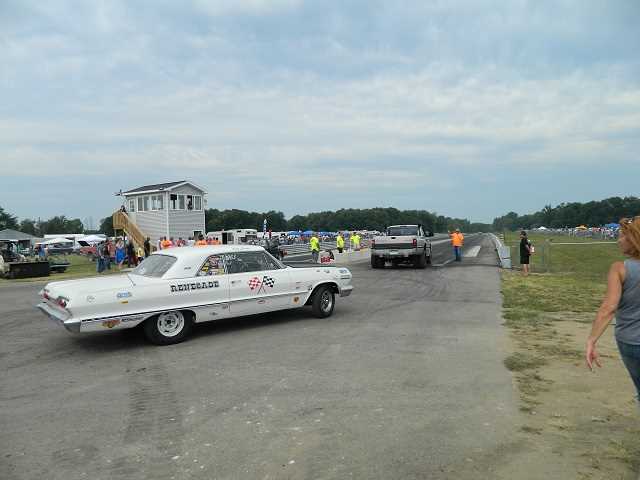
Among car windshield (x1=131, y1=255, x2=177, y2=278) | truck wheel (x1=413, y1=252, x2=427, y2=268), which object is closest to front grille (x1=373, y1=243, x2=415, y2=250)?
truck wheel (x1=413, y1=252, x2=427, y2=268)

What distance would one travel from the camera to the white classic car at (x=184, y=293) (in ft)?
22.6

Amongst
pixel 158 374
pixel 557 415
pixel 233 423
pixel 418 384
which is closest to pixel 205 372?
pixel 158 374

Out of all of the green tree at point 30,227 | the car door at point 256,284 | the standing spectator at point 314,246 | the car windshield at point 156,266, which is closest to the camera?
the car windshield at point 156,266

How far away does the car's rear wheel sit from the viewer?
9367 mm

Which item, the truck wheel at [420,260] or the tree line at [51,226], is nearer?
the truck wheel at [420,260]

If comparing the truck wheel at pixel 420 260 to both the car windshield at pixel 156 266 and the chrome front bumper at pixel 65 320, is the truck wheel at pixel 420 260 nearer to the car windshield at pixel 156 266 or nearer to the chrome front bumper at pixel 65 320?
the car windshield at pixel 156 266

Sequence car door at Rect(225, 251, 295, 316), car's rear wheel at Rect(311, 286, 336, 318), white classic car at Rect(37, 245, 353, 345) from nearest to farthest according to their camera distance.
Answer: white classic car at Rect(37, 245, 353, 345), car door at Rect(225, 251, 295, 316), car's rear wheel at Rect(311, 286, 336, 318)

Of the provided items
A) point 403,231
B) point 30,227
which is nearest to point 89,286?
point 403,231

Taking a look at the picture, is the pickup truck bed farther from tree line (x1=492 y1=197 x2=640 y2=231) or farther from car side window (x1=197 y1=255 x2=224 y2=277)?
tree line (x1=492 y1=197 x2=640 y2=231)

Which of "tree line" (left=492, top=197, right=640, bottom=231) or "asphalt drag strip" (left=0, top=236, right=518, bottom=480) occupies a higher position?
"tree line" (left=492, top=197, right=640, bottom=231)

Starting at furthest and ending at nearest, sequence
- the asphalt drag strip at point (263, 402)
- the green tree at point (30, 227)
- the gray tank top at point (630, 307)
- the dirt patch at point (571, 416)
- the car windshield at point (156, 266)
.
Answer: the green tree at point (30, 227) → the car windshield at point (156, 266) → the asphalt drag strip at point (263, 402) → the dirt patch at point (571, 416) → the gray tank top at point (630, 307)

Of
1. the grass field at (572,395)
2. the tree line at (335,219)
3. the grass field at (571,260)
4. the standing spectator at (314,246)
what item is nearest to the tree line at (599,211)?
the tree line at (335,219)

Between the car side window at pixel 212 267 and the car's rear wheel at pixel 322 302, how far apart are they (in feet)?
6.82

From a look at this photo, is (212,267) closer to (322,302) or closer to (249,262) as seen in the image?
(249,262)
